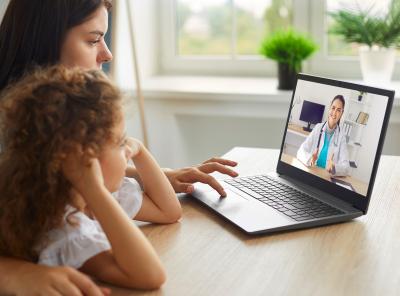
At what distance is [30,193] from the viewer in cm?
84

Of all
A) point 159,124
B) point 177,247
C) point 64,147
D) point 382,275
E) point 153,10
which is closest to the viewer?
point 64,147

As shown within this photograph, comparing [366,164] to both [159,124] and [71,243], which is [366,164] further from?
[159,124]

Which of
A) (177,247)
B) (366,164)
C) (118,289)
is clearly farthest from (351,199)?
(118,289)

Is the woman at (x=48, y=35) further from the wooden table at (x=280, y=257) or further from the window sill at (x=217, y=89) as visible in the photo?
the window sill at (x=217, y=89)

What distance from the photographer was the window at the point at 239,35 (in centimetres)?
256

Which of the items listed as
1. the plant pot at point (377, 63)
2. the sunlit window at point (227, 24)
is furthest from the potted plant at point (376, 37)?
the sunlit window at point (227, 24)

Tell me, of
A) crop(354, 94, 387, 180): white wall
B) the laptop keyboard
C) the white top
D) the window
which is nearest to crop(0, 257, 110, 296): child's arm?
the white top

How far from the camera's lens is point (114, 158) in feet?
2.99

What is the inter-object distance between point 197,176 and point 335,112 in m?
0.31

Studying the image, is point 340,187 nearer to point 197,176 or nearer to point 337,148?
point 337,148

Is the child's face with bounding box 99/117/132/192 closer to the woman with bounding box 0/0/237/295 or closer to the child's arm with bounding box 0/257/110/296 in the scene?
the child's arm with bounding box 0/257/110/296

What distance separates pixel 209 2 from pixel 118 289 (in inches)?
80.0

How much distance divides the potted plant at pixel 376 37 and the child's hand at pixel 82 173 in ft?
5.42

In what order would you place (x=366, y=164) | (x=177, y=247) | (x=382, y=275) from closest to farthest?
(x=382, y=275), (x=177, y=247), (x=366, y=164)
